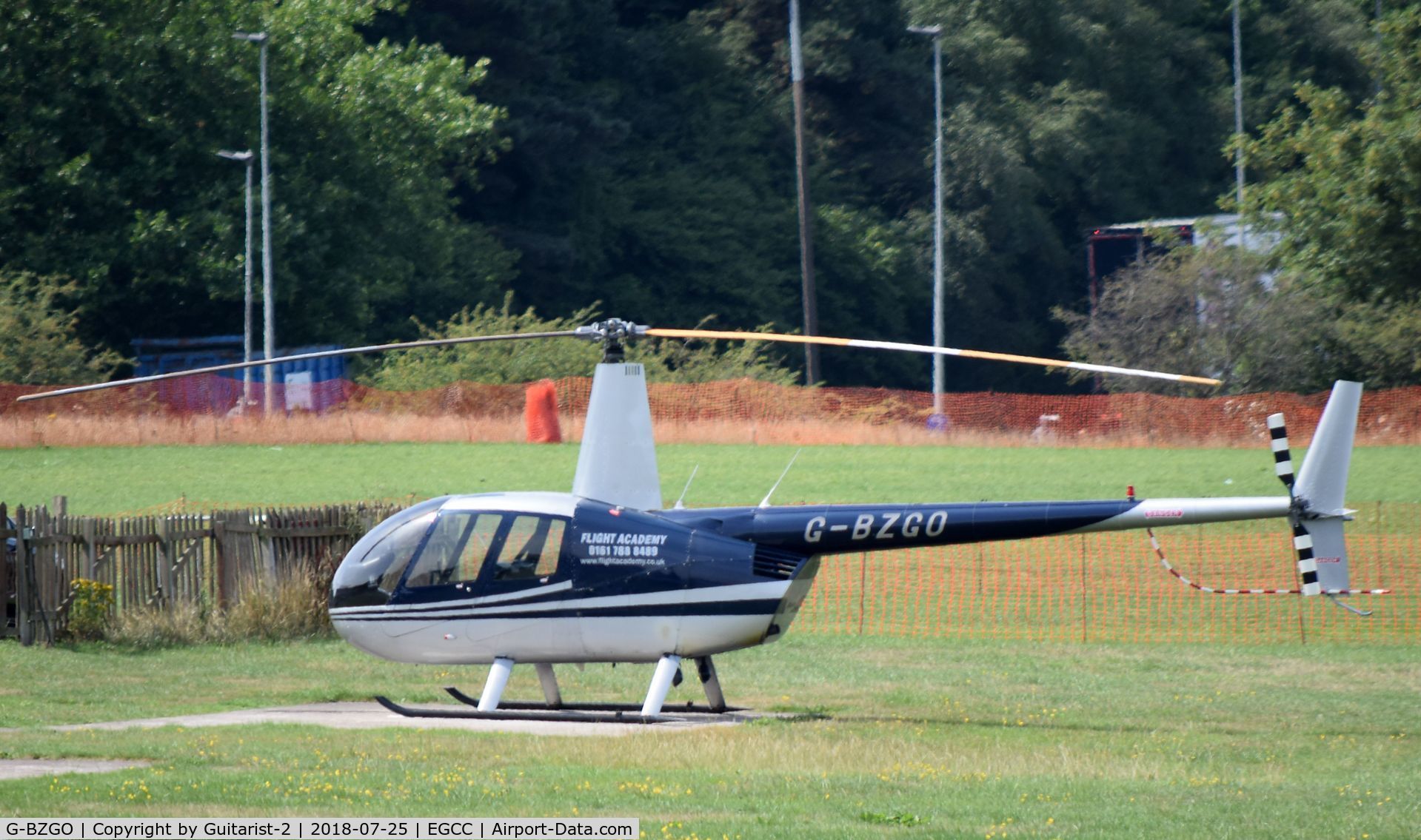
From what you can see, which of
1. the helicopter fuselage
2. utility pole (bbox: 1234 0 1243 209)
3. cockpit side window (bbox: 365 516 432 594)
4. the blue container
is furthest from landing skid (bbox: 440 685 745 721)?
utility pole (bbox: 1234 0 1243 209)

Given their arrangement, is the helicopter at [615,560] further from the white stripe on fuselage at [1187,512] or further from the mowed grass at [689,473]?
the mowed grass at [689,473]

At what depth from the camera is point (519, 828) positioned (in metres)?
10.2

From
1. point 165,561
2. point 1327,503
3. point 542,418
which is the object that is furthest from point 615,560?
point 542,418

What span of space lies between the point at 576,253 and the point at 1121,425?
2864 cm

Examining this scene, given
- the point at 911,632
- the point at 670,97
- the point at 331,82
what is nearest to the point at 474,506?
the point at 911,632

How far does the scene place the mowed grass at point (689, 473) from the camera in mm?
33781

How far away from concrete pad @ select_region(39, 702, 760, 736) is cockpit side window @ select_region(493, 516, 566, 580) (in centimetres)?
124

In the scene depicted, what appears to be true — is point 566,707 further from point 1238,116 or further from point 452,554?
point 1238,116

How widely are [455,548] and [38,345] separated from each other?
112 ft

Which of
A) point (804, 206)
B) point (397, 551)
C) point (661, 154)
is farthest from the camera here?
point (661, 154)

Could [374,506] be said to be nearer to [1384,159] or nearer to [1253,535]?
[1253,535]

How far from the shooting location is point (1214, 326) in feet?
180

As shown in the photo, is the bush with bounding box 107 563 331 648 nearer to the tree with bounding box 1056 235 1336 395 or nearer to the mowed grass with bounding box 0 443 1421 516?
the mowed grass with bounding box 0 443 1421 516

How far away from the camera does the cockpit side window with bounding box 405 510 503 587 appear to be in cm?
1570
